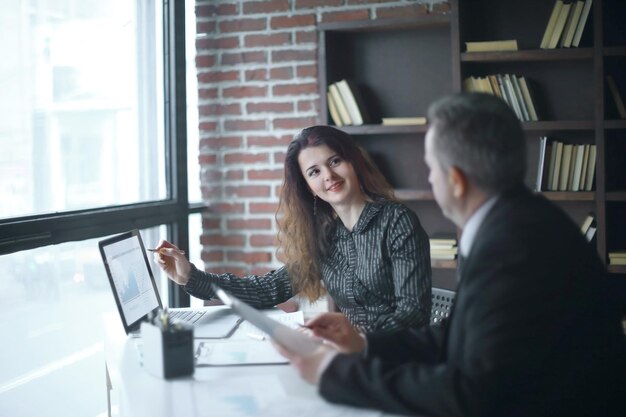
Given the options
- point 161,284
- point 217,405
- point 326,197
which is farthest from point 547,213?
point 161,284

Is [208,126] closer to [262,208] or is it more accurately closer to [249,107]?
[249,107]

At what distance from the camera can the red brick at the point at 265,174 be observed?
3.75 m

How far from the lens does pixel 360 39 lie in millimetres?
3705

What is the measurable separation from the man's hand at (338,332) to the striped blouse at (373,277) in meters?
0.33

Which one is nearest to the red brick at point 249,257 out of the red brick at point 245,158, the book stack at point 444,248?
the red brick at point 245,158

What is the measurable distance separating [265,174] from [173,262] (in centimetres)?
139

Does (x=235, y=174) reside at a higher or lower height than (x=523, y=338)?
higher

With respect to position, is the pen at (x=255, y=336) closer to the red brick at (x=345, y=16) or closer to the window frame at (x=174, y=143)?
the window frame at (x=174, y=143)

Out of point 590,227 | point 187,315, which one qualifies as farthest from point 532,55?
point 187,315

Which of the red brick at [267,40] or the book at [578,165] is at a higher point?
the red brick at [267,40]

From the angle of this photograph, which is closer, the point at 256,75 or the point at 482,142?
the point at 482,142

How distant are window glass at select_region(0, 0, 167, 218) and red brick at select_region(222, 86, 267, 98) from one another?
1.37ft

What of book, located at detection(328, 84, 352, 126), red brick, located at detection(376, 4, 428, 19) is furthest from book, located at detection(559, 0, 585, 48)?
book, located at detection(328, 84, 352, 126)

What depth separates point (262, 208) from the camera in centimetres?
380
